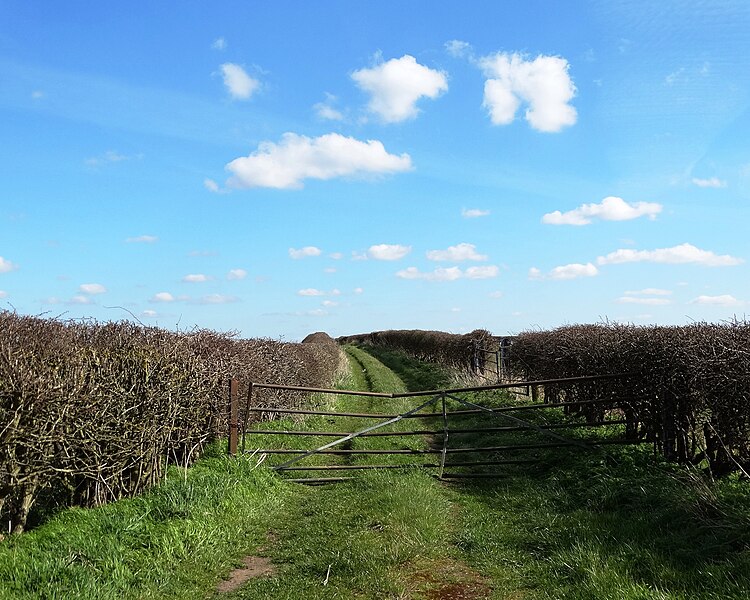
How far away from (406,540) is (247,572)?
181 centimetres

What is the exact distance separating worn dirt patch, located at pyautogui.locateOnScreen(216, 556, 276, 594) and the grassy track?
0.08m

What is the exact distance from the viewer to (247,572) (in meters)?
6.46

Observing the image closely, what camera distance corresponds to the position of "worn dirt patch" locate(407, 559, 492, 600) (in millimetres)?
5656

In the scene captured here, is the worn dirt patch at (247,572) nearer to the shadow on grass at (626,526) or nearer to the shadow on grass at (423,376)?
the shadow on grass at (626,526)

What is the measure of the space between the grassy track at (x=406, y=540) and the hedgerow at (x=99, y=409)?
46cm

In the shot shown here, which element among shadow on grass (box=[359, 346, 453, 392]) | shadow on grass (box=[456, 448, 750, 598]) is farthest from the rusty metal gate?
shadow on grass (box=[359, 346, 453, 392])

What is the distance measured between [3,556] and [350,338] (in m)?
87.1

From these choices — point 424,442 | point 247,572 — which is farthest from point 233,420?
point 424,442

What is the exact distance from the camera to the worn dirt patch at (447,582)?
5656mm

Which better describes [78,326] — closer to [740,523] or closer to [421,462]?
[421,462]

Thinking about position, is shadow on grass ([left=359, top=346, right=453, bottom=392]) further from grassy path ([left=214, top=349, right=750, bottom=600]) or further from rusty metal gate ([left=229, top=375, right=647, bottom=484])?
grassy path ([left=214, top=349, right=750, bottom=600])

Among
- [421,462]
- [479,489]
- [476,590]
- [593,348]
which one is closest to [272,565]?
[476,590]

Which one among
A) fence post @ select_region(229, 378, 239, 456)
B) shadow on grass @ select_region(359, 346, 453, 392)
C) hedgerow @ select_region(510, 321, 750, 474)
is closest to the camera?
hedgerow @ select_region(510, 321, 750, 474)

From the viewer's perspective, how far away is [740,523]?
624 centimetres
